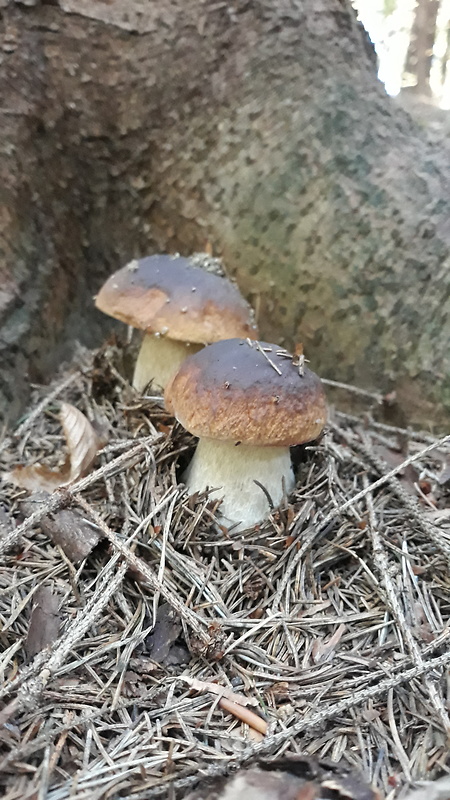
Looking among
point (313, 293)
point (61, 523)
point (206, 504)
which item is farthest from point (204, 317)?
point (61, 523)

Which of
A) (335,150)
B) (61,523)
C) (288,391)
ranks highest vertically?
(335,150)

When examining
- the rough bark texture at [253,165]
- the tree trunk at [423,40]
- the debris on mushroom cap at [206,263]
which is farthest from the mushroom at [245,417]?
the tree trunk at [423,40]

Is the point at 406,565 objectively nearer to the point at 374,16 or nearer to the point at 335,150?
the point at 335,150

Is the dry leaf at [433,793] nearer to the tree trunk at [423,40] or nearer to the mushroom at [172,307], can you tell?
the mushroom at [172,307]

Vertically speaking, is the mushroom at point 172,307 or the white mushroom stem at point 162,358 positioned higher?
the mushroom at point 172,307

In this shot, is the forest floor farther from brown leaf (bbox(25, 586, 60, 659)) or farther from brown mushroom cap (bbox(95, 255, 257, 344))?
brown mushroom cap (bbox(95, 255, 257, 344))

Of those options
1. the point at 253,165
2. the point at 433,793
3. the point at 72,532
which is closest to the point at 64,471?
the point at 72,532
